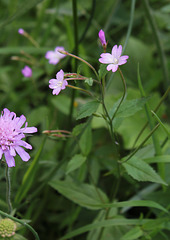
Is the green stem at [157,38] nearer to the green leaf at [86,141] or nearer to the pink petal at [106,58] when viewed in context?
the green leaf at [86,141]

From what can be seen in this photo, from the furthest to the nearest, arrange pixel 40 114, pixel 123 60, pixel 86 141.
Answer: pixel 40 114 → pixel 86 141 → pixel 123 60

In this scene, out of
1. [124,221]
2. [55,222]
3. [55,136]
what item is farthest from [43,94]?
[124,221]

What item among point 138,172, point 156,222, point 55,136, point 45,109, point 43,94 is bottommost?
point 156,222

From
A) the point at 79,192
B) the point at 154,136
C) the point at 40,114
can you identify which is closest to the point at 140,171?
the point at 154,136

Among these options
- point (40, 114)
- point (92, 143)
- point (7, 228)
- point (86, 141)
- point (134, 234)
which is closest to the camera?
point (7, 228)

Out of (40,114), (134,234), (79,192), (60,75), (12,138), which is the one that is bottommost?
(134,234)

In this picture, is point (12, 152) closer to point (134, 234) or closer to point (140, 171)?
point (140, 171)

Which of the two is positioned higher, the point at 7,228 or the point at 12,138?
the point at 12,138

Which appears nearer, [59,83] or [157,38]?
[59,83]

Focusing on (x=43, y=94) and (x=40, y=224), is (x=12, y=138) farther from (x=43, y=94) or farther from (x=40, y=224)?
(x=43, y=94)
